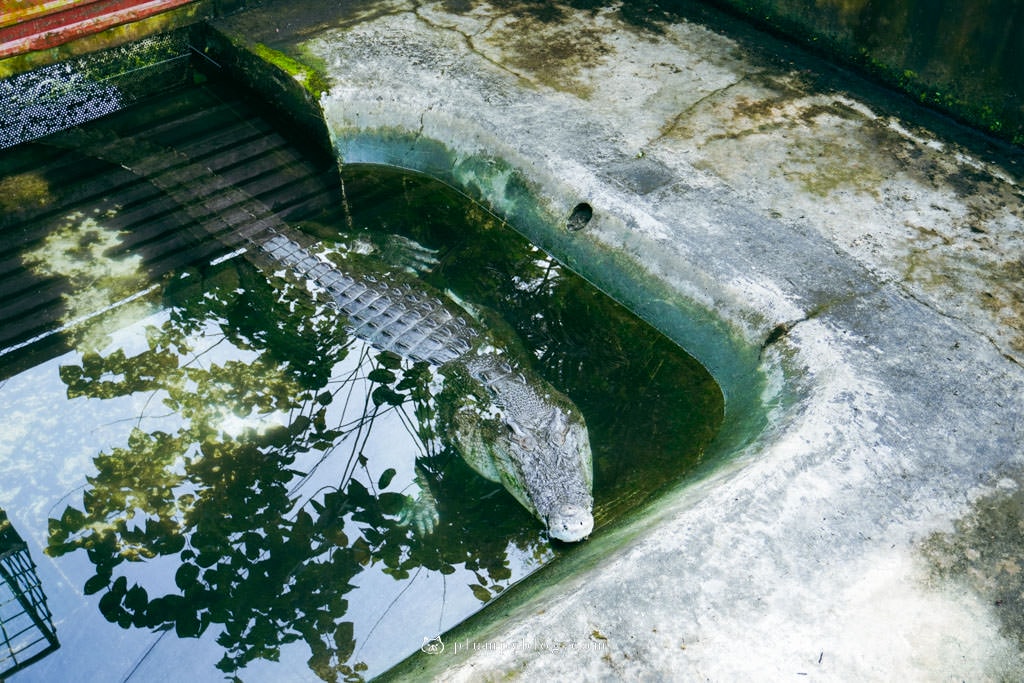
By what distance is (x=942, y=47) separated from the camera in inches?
158

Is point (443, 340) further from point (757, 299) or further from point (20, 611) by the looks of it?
point (20, 611)

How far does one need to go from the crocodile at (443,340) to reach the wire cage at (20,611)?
50.9 inches

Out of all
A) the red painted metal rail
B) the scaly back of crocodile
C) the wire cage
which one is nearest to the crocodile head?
the scaly back of crocodile

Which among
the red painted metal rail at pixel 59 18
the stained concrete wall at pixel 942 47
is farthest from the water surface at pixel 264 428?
the stained concrete wall at pixel 942 47

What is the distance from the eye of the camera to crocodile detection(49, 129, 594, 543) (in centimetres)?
304

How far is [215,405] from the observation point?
3.39 meters

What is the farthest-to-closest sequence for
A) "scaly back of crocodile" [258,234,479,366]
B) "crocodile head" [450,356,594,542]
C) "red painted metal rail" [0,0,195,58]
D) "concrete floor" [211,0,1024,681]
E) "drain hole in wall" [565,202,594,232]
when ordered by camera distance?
1. "red painted metal rail" [0,0,195,58]
2. "drain hole in wall" [565,202,594,232]
3. "scaly back of crocodile" [258,234,479,366]
4. "crocodile head" [450,356,594,542]
5. "concrete floor" [211,0,1024,681]

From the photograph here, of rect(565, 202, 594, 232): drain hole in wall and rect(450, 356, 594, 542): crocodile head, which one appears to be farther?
rect(565, 202, 594, 232): drain hole in wall

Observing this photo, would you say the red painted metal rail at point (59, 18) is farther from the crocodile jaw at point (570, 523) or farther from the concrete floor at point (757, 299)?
the crocodile jaw at point (570, 523)

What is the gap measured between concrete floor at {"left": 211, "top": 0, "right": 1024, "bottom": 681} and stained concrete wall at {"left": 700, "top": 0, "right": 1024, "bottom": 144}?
0.13 meters

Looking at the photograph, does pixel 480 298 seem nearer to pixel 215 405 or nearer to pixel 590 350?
pixel 590 350

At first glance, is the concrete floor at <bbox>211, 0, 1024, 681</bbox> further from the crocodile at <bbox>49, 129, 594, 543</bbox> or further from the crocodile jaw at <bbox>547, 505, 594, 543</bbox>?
the crocodile at <bbox>49, 129, 594, 543</bbox>

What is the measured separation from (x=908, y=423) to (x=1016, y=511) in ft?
1.27

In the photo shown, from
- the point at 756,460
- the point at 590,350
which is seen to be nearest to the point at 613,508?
the point at 756,460
